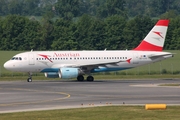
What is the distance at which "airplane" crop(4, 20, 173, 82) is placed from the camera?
207 feet

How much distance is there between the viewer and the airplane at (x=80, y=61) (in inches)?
2485

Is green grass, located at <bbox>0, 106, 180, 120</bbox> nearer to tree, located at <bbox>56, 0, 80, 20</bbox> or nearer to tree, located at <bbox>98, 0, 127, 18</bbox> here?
tree, located at <bbox>98, 0, 127, 18</bbox>

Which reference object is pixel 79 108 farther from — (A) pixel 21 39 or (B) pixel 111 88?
(A) pixel 21 39

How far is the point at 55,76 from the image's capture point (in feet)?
209

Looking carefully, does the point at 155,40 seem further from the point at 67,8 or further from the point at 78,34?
the point at 67,8

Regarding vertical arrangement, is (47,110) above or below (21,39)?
below

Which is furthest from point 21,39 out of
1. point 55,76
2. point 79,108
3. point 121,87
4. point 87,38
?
point 79,108

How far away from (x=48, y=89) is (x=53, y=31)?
69.1 meters

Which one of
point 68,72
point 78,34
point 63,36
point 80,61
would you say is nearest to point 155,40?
point 80,61

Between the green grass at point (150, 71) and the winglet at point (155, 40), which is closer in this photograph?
the winglet at point (155, 40)

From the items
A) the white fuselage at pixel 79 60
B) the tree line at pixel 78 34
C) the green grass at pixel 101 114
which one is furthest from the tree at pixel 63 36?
the green grass at pixel 101 114

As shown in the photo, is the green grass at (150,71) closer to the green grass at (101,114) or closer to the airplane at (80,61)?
the airplane at (80,61)

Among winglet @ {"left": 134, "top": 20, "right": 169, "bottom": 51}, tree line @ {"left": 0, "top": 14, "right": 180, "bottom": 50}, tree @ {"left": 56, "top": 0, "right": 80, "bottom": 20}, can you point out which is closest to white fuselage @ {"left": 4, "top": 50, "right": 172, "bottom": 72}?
winglet @ {"left": 134, "top": 20, "right": 169, "bottom": 51}

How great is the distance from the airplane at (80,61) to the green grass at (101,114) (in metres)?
26.5
